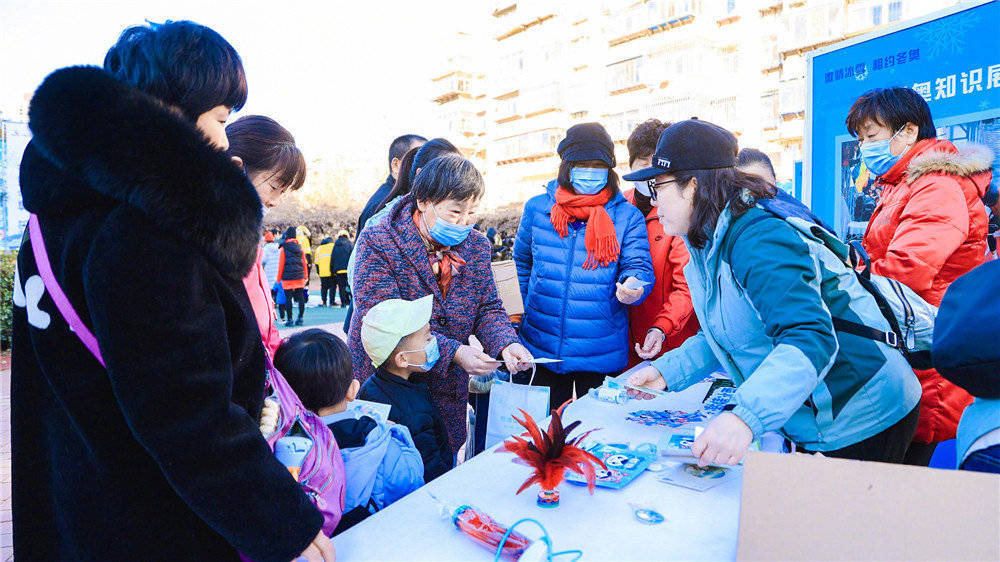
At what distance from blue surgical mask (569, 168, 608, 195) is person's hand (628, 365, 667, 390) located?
107 cm

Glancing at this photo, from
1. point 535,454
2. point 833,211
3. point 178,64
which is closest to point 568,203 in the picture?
point 535,454

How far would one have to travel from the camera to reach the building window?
1875 centimetres

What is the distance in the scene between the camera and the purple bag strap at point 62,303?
0.94m

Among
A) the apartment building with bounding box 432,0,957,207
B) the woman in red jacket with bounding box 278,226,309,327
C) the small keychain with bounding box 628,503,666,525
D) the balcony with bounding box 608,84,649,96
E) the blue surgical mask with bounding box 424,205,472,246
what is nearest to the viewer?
the small keychain with bounding box 628,503,666,525

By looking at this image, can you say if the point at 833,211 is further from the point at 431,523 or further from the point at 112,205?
the point at 112,205

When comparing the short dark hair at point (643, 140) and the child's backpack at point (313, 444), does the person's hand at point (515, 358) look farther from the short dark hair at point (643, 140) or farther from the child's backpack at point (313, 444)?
the short dark hair at point (643, 140)

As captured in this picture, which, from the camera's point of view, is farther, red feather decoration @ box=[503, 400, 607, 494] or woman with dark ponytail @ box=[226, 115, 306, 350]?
woman with dark ponytail @ box=[226, 115, 306, 350]

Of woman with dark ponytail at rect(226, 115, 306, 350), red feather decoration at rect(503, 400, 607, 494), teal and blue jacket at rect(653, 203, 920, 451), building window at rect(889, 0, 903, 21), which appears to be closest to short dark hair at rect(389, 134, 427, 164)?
woman with dark ponytail at rect(226, 115, 306, 350)

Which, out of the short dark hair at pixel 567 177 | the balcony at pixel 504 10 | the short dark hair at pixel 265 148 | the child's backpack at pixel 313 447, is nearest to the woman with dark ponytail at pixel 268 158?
the short dark hair at pixel 265 148

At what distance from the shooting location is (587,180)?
2.87m

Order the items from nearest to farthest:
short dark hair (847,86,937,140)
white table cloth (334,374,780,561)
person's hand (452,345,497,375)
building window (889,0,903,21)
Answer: white table cloth (334,374,780,561) → person's hand (452,345,497,375) → short dark hair (847,86,937,140) → building window (889,0,903,21)

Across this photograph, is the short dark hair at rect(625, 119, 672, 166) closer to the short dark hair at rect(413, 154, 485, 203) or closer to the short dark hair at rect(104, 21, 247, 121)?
the short dark hair at rect(413, 154, 485, 203)

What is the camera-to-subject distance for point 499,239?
2159 cm

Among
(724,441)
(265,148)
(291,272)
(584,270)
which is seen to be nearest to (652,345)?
(584,270)
